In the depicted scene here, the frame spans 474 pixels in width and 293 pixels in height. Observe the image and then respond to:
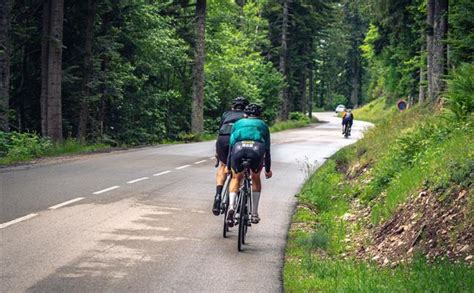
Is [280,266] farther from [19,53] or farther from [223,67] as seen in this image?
[223,67]

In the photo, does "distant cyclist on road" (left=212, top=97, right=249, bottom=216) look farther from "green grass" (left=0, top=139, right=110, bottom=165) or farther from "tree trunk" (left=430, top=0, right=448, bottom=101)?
"tree trunk" (left=430, top=0, right=448, bottom=101)

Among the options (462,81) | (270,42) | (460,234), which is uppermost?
(270,42)

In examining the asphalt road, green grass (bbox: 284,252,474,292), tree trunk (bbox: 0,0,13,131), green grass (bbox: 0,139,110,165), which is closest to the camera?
green grass (bbox: 284,252,474,292)

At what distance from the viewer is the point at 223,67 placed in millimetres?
46500

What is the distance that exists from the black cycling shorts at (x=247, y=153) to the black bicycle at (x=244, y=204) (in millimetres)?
68

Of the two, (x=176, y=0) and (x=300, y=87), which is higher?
(x=176, y=0)

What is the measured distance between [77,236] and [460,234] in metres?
5.08

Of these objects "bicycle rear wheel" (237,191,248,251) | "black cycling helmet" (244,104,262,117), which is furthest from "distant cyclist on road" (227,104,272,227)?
"bicycle rear wheel" (237,191,248,251)

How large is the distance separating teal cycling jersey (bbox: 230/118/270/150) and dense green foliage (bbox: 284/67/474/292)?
1.64m

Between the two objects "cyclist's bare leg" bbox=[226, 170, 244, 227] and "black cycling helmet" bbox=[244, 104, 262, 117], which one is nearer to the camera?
"cyclist's bare leg" bbox=[226, 170, 244, 227]

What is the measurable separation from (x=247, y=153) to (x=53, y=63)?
55.3ft

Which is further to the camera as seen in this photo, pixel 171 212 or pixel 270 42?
pixel 270 42

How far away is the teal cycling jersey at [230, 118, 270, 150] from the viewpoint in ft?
30.1

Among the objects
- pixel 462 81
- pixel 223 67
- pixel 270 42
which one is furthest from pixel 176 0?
pixel 462 81
